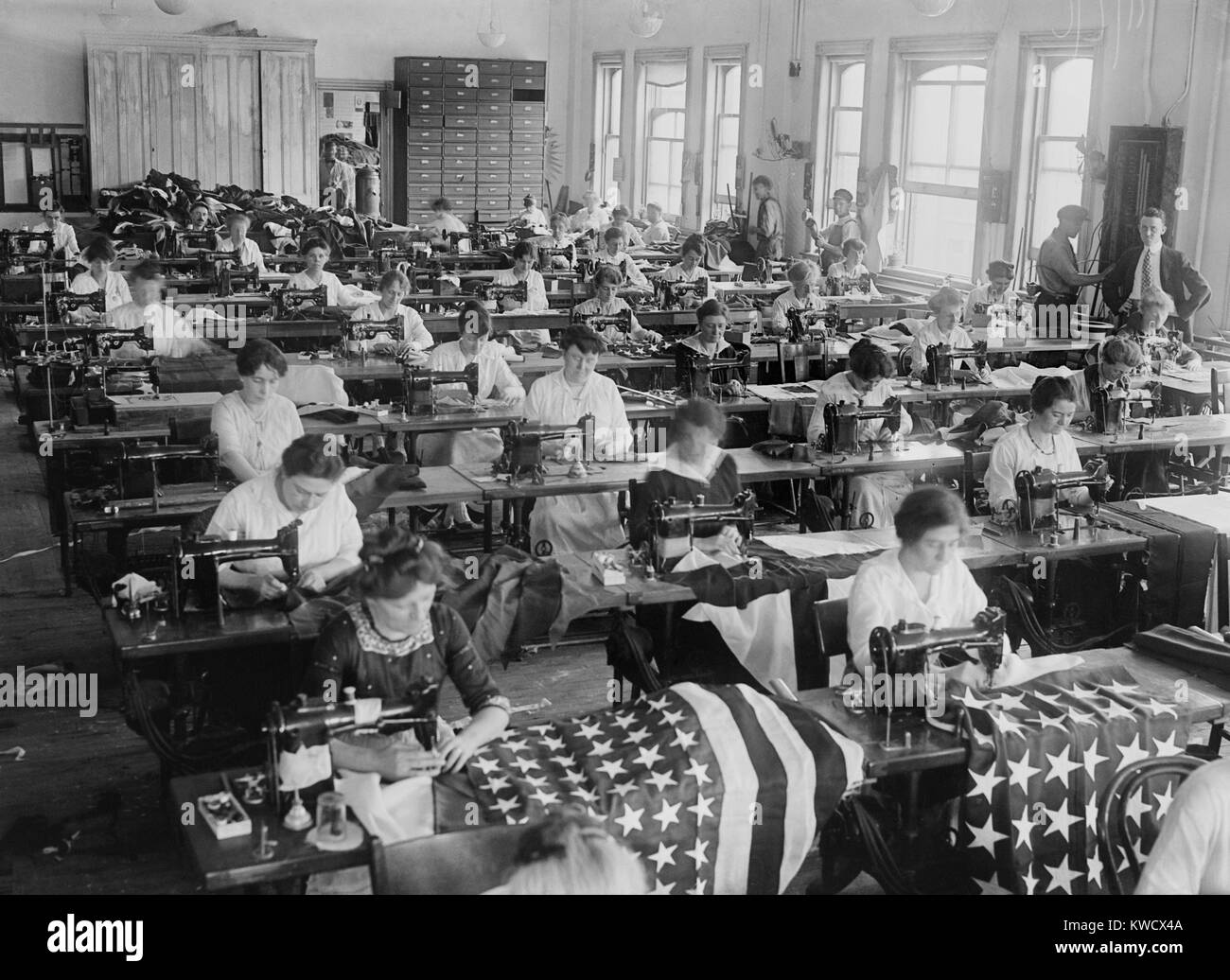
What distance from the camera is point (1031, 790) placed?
353 centimetres

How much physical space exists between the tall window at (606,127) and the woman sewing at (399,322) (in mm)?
10401

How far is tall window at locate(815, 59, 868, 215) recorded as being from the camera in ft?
45.9

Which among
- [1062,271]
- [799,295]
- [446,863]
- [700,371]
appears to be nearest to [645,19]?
[799,295]

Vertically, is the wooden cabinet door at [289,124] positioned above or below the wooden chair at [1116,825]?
above

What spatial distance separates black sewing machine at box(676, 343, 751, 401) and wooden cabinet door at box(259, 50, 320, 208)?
10.6 meters

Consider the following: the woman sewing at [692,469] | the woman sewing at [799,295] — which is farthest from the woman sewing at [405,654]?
the woman sewing at [799,295]

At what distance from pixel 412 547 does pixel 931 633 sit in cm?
131

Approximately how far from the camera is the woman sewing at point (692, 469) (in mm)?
5238

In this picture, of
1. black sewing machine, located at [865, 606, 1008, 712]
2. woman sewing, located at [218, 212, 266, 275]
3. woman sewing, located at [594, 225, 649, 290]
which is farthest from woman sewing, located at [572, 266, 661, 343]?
black sewing machine, located at [865, 606, 1008, 712]

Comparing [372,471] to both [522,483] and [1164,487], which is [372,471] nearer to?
[522,483]

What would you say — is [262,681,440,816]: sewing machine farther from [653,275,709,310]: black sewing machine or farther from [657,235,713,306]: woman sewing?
[657,235,713,306]: woman sewing

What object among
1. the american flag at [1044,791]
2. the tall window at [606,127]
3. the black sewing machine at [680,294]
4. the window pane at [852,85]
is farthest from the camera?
the tall window at [606,127]

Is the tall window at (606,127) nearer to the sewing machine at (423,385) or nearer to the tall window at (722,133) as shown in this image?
the tall window at (722,133)

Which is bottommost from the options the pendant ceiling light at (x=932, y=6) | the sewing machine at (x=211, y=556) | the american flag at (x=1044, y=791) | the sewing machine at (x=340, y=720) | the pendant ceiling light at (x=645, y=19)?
the american flag at (x=1044, y=791)
